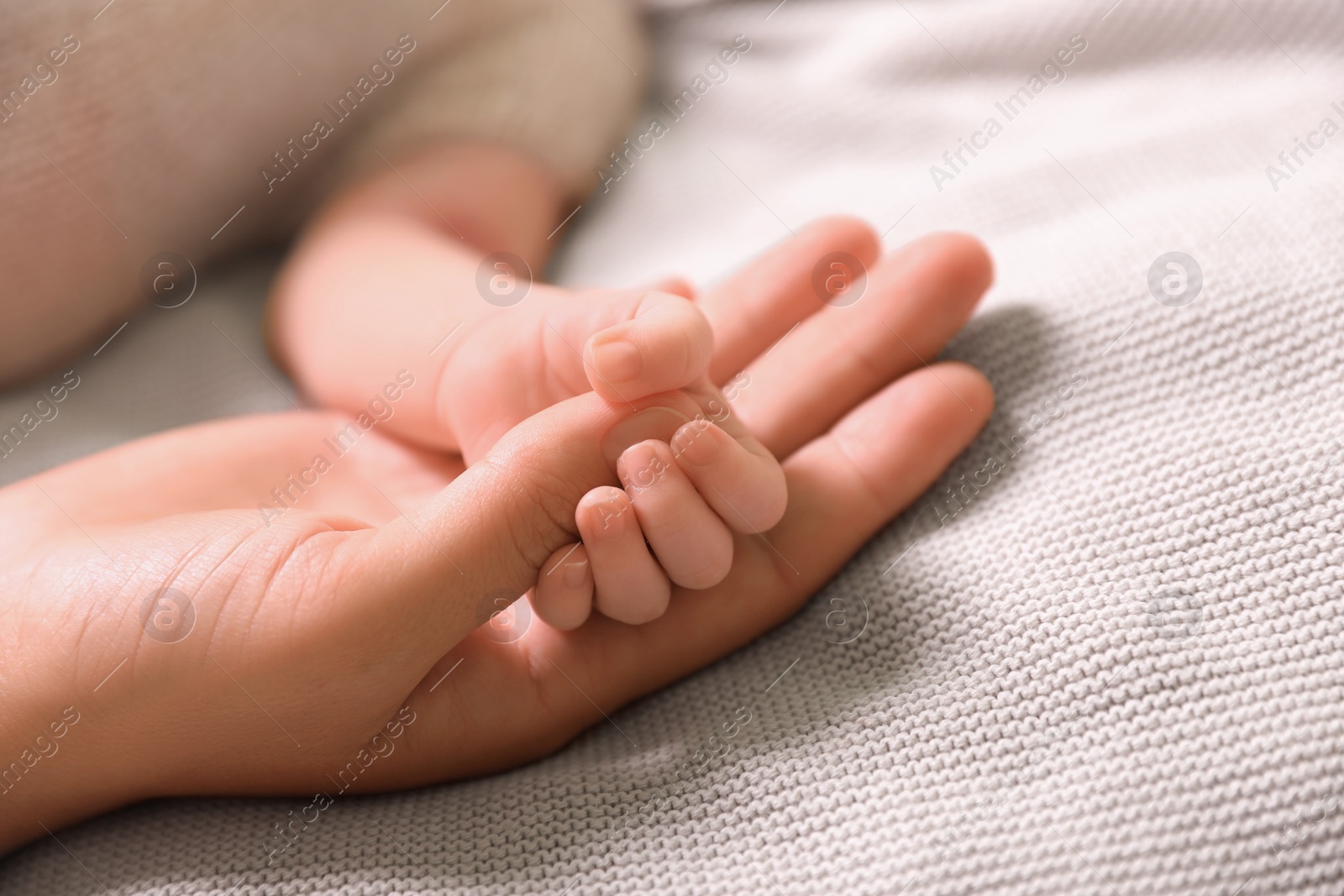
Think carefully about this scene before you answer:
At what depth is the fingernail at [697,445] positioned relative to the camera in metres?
0.59

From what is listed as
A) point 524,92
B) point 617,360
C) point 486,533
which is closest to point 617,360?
point 617,360

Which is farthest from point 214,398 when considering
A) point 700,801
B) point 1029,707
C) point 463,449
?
point 1029,707

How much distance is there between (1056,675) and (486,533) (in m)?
0.36

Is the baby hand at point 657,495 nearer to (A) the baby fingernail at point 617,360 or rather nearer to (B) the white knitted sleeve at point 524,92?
(A) the baby fingernail at point 617,360

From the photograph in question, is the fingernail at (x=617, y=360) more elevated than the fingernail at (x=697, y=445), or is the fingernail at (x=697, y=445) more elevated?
the fingernail at (x=617, y=360)

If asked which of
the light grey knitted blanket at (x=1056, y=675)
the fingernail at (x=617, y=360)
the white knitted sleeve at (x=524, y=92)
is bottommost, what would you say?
the light grey knitted blanket at (x=1056, y=675)

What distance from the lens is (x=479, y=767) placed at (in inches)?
25.4

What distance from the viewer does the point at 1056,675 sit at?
57cm

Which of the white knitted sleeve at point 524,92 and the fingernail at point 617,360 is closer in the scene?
the fingernail at point 617,360

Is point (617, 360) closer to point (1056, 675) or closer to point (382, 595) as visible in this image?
point (382, 595)

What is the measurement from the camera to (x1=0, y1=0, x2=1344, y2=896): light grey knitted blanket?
0.53 meters

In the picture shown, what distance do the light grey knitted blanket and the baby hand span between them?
9 cm

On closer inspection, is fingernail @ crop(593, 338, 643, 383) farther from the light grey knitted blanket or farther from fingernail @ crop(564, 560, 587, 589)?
the light grey knitted blanket

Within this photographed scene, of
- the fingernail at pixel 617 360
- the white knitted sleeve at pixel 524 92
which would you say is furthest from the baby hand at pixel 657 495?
the white knitted sleeve at pixel 524 92
